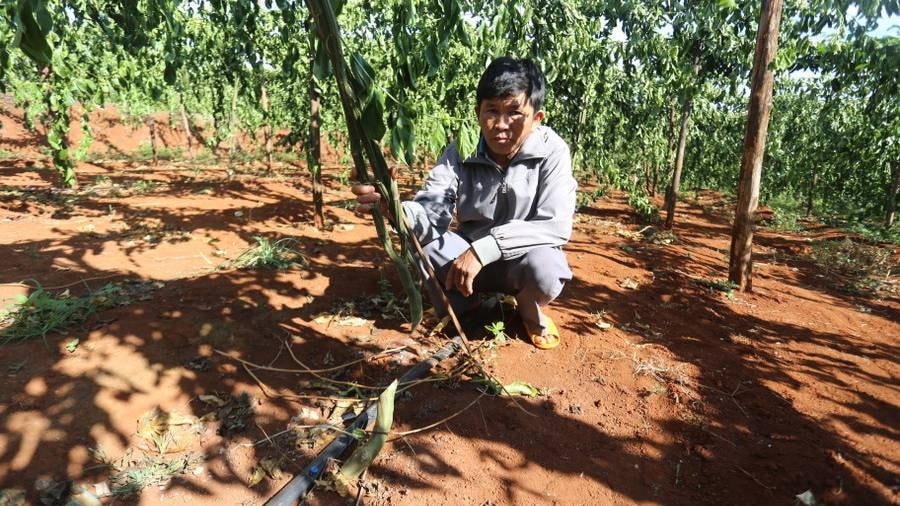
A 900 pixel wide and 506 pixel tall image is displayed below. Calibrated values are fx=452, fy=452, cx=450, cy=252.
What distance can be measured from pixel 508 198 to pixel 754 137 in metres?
2.41

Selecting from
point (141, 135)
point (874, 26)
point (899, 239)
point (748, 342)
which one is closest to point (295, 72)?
point (748, 342)

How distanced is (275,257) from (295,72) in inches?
138

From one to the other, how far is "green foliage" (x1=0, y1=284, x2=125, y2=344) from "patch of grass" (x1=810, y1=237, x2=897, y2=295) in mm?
5960

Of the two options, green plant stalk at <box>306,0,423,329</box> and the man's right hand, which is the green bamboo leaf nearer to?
green plant stalk at <box>306,0,423,329</box>

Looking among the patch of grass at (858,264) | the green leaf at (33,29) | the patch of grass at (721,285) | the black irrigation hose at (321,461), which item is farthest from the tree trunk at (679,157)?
the green leaf at (33,29)

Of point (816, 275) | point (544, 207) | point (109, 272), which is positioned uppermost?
point (544, 207)

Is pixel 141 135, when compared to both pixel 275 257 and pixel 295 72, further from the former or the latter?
pixel 275 257

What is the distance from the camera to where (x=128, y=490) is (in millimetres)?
1584

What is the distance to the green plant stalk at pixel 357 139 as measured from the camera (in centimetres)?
147

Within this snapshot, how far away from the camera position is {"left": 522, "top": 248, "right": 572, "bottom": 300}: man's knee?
231 cm

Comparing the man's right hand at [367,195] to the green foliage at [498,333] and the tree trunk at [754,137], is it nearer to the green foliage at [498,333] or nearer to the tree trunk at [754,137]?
the green foliage at [498,333]

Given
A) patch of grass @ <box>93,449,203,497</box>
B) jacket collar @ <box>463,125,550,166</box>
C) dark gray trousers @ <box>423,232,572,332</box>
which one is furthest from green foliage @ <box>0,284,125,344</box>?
jacket collar @ <box>463,125,550,166</box>

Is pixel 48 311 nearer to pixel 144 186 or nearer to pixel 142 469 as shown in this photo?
pixel 142 469

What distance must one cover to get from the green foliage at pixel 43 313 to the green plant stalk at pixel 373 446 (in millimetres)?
1987
